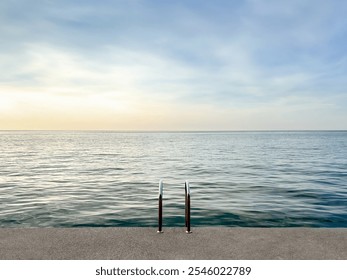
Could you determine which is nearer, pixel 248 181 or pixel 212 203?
pixel 212 203

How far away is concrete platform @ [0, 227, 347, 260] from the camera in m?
4.66

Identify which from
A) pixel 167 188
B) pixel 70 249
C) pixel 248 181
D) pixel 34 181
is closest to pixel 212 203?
pixel 167 188

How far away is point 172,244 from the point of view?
5.03 m

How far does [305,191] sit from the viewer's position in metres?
18.3

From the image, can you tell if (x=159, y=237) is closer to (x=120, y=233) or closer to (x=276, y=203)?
(x=120, y=233)

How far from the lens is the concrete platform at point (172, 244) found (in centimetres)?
466
